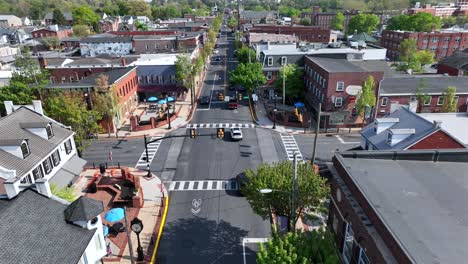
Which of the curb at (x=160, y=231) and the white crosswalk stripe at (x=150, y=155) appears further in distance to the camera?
the white crosswalk stripe at (x=150, y=155)

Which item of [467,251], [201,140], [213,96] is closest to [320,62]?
[213,96]

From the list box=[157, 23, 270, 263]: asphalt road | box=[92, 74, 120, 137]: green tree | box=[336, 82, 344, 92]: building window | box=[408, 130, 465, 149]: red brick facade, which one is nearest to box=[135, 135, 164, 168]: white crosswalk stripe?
box=[157, 23, 270, 263]: asphalt road

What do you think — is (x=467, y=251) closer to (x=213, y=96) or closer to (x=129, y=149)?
(x=129, y=149)

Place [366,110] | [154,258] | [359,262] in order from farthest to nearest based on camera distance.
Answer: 1. [366,110]
2. [154,258]
3. [359,262]

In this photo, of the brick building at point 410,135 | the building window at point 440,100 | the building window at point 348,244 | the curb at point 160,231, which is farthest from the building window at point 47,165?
the building window at point 440,100

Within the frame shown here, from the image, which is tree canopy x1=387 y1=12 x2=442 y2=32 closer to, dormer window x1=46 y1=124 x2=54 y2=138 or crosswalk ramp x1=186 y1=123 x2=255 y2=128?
crosswalk ramp x1=186 y1=123 x2=255 y2=128

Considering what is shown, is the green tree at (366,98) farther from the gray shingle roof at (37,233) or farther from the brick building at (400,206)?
the gray shingle roof at (37,233)
